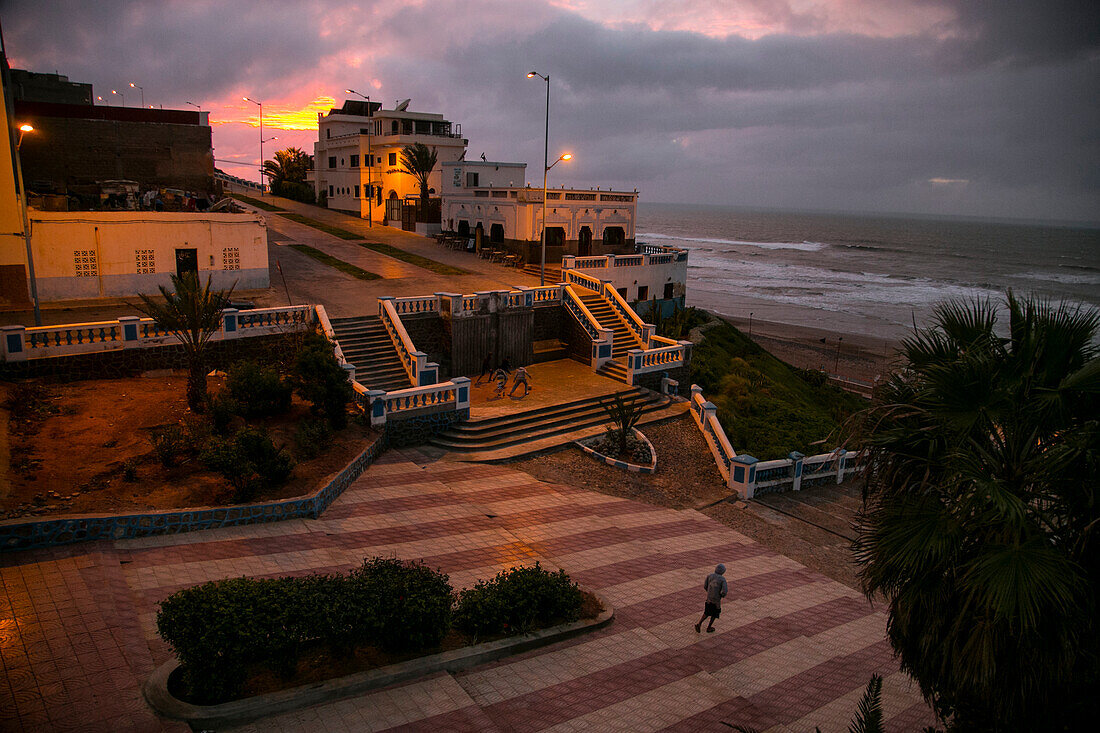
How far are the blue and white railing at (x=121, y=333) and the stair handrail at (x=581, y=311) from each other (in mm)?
9567

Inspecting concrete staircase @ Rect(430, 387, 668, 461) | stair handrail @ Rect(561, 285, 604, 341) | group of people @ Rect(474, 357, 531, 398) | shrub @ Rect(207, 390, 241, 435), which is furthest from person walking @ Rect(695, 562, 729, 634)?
stair handrail @ Rect(561, 285, 604, 341)

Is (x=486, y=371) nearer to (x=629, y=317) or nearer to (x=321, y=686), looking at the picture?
(x=629, y=317)

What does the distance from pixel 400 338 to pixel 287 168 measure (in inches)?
2137

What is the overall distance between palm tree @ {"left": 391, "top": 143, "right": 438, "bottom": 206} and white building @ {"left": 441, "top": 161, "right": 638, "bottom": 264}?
5.91 ft

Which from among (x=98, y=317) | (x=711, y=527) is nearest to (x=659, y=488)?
(x=711, y=527)

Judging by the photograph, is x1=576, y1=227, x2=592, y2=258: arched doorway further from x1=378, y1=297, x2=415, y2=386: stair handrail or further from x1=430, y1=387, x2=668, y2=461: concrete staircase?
x1=430, y1=387, x2=668, y2=461: concrete staircase

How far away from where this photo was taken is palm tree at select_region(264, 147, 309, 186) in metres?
66.4

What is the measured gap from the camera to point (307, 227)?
148 ft

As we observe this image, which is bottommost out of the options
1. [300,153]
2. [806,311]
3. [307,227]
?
[806,311]

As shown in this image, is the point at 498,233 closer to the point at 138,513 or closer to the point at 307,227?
the point at 307,227

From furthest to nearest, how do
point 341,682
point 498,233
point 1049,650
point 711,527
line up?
point 498,233, point 711,527, point 341,682, point 1049,650

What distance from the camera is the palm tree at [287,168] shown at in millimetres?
66375

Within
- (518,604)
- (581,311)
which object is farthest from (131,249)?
(518,604)

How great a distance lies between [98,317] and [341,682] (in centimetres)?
1794
